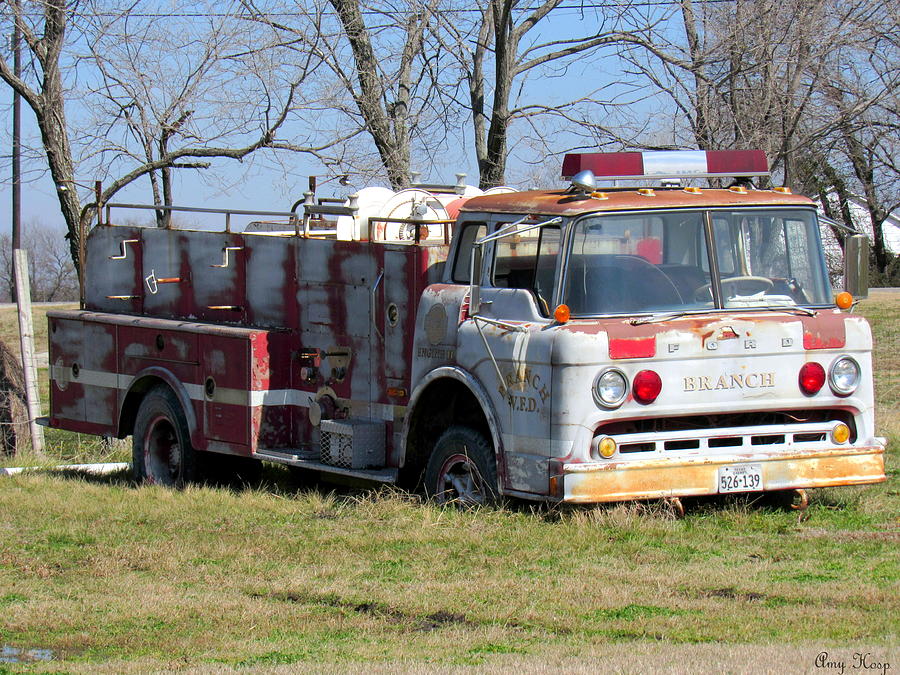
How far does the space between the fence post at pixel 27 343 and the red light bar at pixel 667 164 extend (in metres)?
8.47

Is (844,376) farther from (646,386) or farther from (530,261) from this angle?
(530,261)

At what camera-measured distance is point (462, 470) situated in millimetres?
9016

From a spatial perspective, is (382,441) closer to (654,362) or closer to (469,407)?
(469,407)

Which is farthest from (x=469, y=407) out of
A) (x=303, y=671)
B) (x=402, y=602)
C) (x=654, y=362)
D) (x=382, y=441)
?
(x=303, y=671)

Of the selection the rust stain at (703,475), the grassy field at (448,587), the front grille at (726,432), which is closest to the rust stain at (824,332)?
the front grille at (726,432)

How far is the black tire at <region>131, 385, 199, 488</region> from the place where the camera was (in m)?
11.3

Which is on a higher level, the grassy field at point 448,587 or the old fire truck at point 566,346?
the old fire truck at point 566,346

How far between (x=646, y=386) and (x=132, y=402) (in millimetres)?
5652

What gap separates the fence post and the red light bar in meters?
8.47

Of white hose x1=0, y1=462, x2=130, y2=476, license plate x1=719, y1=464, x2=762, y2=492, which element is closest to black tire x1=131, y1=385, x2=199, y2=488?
white hose x1=0, y1=462, x2=130, y2=476

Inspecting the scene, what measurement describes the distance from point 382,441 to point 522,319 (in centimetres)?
179

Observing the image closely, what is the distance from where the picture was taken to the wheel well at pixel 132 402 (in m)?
11.7

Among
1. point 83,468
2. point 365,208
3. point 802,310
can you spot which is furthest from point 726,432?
point 83,468

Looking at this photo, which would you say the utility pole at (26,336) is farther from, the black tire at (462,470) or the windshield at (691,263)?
the windshield at (691,263)
